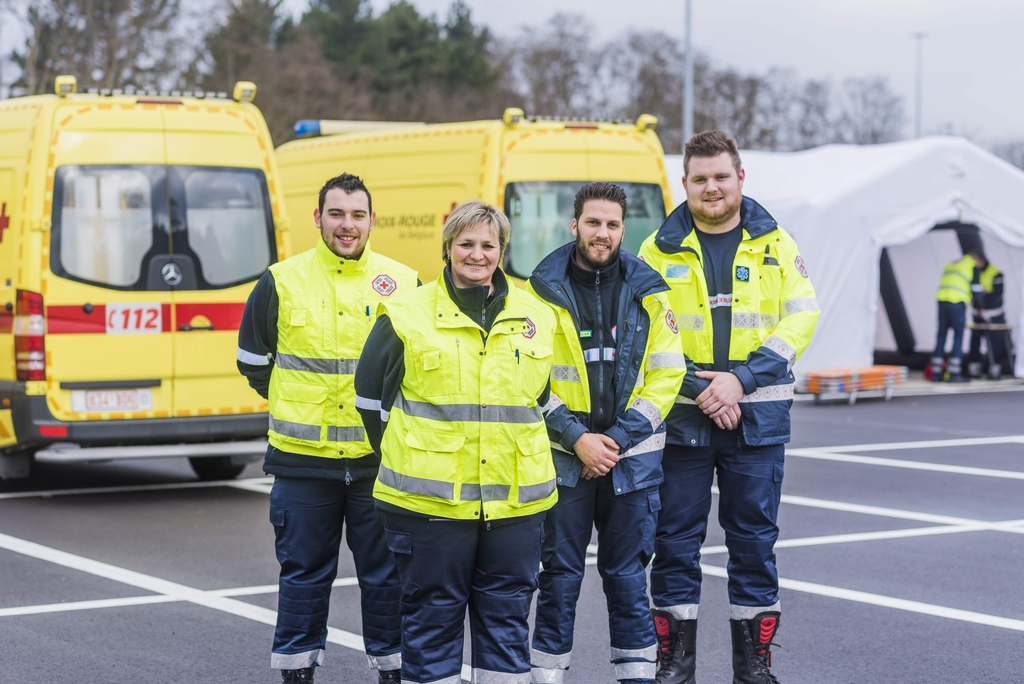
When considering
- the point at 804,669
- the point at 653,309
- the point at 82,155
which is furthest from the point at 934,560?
the point at 82,155

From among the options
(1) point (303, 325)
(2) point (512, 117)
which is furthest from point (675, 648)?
(2) point (512, 117)

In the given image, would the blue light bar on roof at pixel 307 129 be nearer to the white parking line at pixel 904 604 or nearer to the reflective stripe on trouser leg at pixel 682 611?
the white parking line at pixel 904 604

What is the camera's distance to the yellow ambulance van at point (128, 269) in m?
8.64

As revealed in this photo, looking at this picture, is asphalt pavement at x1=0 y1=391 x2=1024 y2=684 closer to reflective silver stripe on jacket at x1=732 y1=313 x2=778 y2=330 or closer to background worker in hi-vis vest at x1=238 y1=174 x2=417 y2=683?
background worker in hi-vis vest at x1=238 y1=174 x2=417 y2=683

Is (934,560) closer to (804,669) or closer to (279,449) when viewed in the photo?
(804,669)

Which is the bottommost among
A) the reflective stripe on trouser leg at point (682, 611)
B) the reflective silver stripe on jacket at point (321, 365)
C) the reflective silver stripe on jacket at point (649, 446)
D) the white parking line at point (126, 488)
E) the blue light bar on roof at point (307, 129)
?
the white parking line at point (126, 488)

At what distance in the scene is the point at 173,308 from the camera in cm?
894

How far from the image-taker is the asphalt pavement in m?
5.39

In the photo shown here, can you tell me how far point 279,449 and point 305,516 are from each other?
27 centimetres

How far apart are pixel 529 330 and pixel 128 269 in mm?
5501

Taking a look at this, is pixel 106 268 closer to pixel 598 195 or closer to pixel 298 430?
pixel 298 430

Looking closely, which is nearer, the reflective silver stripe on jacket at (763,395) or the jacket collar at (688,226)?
the reflective silver stripe on jacket at (763,395)

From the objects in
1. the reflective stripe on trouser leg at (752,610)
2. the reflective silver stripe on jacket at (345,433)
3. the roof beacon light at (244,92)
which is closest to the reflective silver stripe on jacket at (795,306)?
the reflective stripe on trouser leg at (752,610)

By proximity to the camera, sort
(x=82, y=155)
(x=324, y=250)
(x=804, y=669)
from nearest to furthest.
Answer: (x=324, y=250) → (x=804, y=669) → (x=82, y=155)
